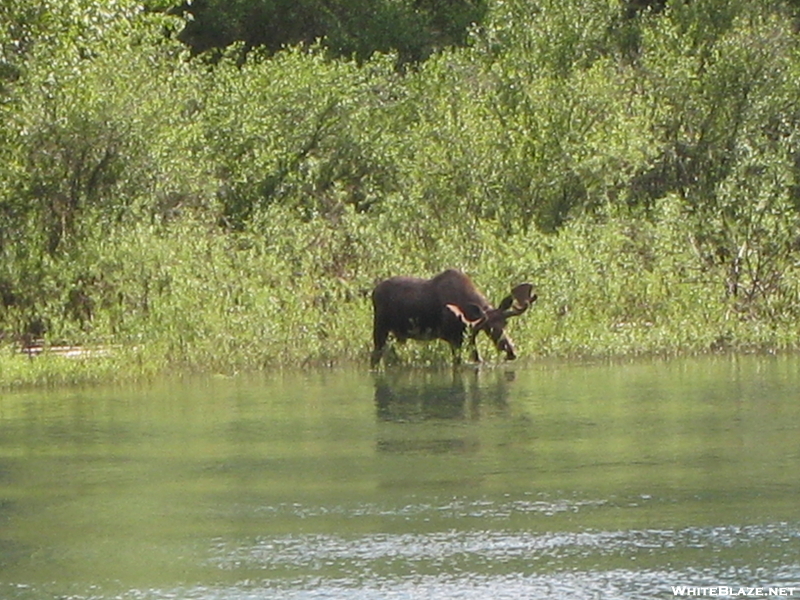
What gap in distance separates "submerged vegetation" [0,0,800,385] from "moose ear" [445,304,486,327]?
65 cm

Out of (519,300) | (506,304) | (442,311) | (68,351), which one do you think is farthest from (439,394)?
(68,351)

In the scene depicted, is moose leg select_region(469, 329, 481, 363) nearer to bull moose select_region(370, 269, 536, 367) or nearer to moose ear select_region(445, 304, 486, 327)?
bull moose select_region(370, 269, 536, 367)

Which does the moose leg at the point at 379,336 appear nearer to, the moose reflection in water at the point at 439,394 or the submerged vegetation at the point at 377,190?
the submerged vegetation at the point at 377,190

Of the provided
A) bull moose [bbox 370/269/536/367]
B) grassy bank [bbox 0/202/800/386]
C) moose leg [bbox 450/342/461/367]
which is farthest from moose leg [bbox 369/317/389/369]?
moose leg [bbox 450/342/461/367]

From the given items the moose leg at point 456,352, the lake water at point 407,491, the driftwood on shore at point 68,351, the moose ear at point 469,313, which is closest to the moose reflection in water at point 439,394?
the lake water at point 407,491

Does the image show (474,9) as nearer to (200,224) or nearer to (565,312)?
(200,224)

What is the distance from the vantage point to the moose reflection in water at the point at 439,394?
56.8ft

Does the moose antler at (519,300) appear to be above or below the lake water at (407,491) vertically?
above

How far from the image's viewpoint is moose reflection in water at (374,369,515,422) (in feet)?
56.8

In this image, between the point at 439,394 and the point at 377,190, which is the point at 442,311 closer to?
the point at 439,394

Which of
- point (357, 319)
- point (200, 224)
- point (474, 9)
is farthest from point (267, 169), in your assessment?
point (474, 9)

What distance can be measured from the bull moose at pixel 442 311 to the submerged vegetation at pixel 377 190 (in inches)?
16.0

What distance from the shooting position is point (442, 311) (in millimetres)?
23469

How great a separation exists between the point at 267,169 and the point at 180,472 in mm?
19239
